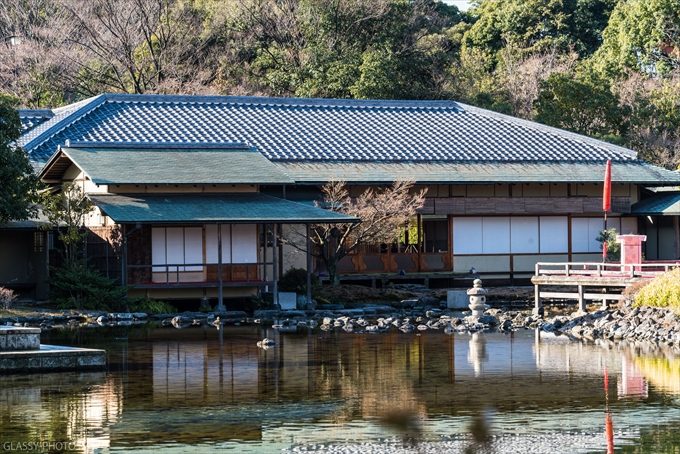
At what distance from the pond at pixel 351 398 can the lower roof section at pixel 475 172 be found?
1268 cm

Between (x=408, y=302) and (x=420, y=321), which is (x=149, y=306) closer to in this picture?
(x=420, y=321)

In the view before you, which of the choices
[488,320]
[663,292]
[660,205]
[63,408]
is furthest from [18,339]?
[660,205]

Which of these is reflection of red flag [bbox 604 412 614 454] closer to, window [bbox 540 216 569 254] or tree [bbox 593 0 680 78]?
window [bbox 540 216 569 254]

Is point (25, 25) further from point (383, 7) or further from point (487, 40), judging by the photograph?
point (487, 40)

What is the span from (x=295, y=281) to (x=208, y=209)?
393 centimetres

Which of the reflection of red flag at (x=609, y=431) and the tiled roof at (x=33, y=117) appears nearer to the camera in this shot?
the reflection of red flag at (x=609, y=431)

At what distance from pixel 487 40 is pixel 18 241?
120 ft

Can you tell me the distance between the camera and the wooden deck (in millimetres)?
34094

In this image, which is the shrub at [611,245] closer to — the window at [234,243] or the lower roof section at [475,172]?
the lower roof section at [475,172]

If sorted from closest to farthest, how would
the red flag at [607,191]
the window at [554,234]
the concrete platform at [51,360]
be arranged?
the concrete platform at [51,360]
the red flag at [607,191]
the window at [554,234]

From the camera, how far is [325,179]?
40.7 meters

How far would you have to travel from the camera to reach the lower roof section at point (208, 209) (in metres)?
34.5

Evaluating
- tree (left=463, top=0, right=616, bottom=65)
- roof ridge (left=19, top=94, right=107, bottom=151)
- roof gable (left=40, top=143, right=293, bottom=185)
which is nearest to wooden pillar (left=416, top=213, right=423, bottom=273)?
roof gable (left=40, top=143, right=293, bottom=185)

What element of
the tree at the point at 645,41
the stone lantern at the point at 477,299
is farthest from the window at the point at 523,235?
the tree at the point at 645,41
